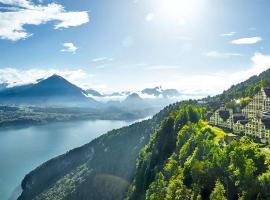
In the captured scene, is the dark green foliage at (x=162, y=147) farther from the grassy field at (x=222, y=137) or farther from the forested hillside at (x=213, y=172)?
the grassy field at (x=222, y=137)

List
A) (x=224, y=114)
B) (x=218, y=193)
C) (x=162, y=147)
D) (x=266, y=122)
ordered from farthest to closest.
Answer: (x=162, y=147)
(x=224, y=114)
(x=266, y=122)
(x=218, y=193)

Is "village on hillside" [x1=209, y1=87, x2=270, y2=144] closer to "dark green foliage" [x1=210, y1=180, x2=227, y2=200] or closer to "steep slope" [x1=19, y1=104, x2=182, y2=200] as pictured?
"dark green foliage" [x1=210, y1=180, x2=227, y2=200]

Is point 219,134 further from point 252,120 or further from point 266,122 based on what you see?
point 266,122

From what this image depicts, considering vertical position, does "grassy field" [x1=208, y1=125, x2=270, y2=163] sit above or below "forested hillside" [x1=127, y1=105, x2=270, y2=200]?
above

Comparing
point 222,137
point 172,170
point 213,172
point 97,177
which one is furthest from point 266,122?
point 97,177

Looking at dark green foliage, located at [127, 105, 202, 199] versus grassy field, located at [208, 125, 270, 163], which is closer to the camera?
grassy field, located at [208, 125, 270, 163]

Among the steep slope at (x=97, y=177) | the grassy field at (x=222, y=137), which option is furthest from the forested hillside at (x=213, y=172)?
the steep slope at (x=97, y=177)

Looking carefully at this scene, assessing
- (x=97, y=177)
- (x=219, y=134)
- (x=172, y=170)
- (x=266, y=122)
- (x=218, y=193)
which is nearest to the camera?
(x=218, y=193)

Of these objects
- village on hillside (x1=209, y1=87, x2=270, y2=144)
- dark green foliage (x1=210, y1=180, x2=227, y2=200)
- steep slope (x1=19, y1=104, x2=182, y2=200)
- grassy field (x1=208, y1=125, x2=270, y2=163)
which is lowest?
steep slope (x1=19, y1=104, x2=182, y2=200)

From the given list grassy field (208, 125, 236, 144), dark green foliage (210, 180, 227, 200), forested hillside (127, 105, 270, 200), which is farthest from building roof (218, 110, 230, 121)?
dark green foliage (210, 180, 227, 200)

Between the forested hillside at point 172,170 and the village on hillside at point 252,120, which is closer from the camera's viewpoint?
the forested hillside at point 172,170

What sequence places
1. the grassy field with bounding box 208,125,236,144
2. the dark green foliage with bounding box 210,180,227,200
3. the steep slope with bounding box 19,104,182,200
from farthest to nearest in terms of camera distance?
the steep slope with bounding box 19,104,182,200 < the grassy field with bounding box 208,125,236,144 < the dark green foliage with bounding box 210,180,227,200
